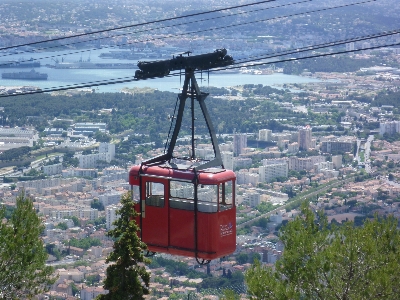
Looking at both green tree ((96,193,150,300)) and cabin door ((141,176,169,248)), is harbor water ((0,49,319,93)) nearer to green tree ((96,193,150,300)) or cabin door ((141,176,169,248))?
cabin door ((141,176,169,248))

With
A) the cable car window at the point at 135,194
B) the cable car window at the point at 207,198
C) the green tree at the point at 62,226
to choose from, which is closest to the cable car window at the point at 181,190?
the cable car window at the point at 207,198

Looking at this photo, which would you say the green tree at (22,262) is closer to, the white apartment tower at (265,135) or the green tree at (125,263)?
the green tree at (125,263)

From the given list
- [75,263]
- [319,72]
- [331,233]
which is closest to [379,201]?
[75,263]

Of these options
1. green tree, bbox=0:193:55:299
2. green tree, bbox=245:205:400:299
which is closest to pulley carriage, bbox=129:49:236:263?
green tree, bbox=245:205:400:299

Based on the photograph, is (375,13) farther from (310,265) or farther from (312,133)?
(310,265)

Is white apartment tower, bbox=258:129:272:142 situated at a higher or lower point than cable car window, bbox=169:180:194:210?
lower

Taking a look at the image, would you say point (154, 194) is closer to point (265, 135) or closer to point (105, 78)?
point (265, 135)
